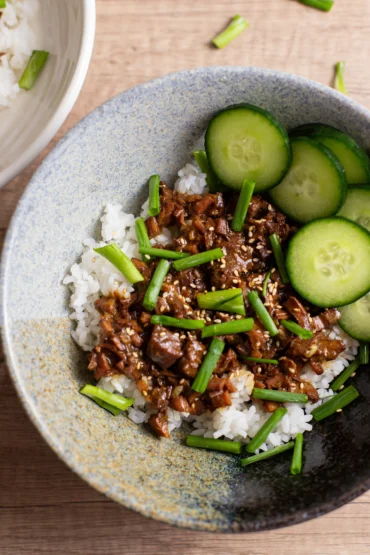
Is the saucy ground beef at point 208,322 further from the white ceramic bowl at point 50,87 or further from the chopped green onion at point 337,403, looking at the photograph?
the white ceramic bowl at point 50,87

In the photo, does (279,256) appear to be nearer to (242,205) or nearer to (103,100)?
(242,205)

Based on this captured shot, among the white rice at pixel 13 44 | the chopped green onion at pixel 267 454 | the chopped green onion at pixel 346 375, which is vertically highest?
the white rice at pixel 13 44

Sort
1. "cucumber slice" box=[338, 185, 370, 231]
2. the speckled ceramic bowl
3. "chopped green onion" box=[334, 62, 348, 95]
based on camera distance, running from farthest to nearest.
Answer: "chopped green onion" box=[334, 62, 348, 95]
"cucumber slice" box=[338, 185, 370, 231]
the speckled ceramic bowl

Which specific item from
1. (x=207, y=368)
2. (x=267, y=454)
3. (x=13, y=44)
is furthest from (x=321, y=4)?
(x=267, y=454)

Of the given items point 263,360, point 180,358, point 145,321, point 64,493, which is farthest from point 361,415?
point 64,493

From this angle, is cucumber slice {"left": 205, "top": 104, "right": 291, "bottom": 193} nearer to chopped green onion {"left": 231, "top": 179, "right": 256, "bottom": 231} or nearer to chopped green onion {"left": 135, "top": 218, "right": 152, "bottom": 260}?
chopped green onion {"left": 231, "top": 179, "right": 256, "bottom": 231}

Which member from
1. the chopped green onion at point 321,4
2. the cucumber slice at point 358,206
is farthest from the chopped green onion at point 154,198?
the chopped green onion at point 321,4

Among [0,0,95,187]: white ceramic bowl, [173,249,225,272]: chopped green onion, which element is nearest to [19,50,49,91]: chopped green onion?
[0,0,95,187]: white ceramic bowl
